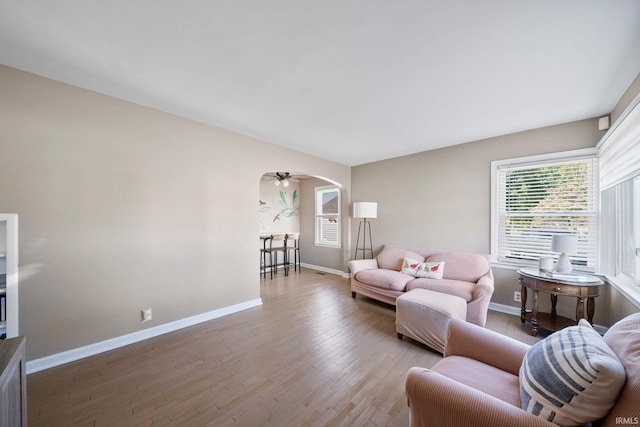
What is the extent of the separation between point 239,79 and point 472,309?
11.1 feet

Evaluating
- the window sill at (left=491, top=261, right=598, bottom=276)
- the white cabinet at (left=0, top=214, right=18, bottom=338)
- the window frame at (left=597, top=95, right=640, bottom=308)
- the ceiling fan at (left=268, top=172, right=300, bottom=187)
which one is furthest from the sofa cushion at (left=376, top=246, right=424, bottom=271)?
the white cabinet at (left=0, top=214, right=18, bottom=338)

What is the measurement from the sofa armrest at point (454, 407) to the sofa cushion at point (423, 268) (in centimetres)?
252

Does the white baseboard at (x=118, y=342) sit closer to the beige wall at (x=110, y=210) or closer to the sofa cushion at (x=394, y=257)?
the beige wall at (x=110, y=210)

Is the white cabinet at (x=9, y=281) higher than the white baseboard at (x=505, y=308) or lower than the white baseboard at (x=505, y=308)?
higher

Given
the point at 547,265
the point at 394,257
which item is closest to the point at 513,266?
the point at 547,265

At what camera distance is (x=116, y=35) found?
5.01 feet

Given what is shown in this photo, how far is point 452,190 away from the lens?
3.73m

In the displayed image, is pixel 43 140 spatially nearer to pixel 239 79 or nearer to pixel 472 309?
pixel 239 79

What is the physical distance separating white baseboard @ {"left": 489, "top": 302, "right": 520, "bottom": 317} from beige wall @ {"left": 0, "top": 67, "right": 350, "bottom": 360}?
366 cm

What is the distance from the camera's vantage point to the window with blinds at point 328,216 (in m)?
5.66

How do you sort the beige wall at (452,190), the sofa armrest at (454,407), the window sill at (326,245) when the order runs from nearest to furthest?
the sofa armrest at (454,407) → the beige wall at (452,190) → the window sill at (326,245)

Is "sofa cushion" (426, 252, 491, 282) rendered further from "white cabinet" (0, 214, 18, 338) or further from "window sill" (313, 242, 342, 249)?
"white cabinet" (0, 214, 18, 338)

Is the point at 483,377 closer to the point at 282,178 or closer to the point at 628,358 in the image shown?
the point at 628,358

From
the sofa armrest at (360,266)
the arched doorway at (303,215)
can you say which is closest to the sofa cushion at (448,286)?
the sofa armrest at (360,266)
